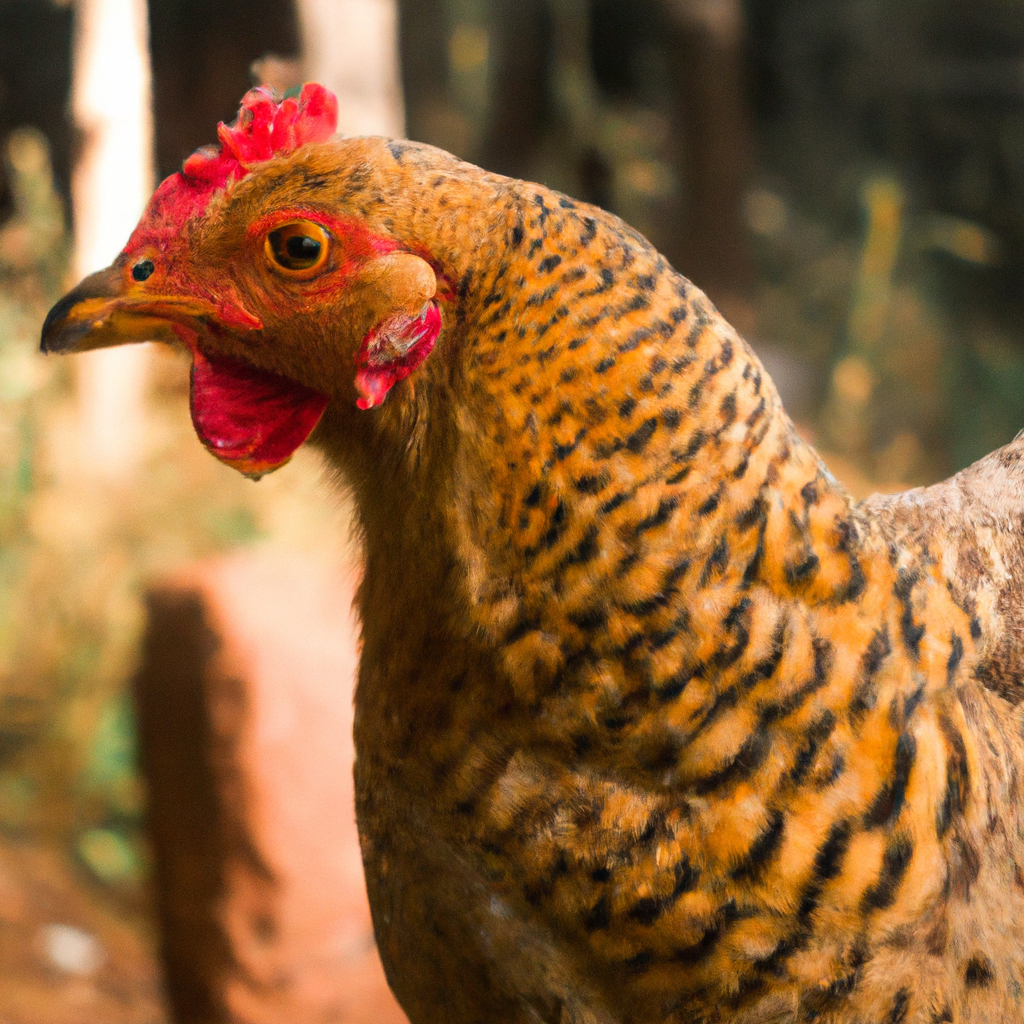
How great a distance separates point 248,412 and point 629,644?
0.68m

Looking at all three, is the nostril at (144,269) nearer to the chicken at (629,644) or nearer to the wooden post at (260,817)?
the chicken at (629,644)

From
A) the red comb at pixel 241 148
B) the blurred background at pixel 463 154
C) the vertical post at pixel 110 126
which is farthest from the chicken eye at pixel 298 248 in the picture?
the vertical post at pixel 110 126

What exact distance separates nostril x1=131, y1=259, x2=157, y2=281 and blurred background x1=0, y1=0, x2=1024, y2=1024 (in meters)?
0.39

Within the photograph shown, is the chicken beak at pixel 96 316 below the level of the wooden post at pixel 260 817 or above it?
above

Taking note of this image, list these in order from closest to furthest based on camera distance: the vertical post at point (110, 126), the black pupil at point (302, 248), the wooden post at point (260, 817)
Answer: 1. the black pupil at point (302, 248)
2. the wooden post at point (260, 817)
3. the vertical post at point (110, 126)

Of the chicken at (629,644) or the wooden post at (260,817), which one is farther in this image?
the wooden post at (260,817)

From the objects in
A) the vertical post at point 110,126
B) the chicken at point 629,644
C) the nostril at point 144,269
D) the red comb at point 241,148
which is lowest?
the chicken at point 629,644

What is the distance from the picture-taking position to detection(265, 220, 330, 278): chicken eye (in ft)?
4.75

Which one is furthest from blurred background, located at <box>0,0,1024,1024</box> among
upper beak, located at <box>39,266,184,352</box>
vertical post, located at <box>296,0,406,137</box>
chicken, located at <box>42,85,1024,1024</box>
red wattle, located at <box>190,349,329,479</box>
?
chicken, located at <box>42,85,1024,1024</box>

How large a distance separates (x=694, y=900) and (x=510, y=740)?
11.5 inches

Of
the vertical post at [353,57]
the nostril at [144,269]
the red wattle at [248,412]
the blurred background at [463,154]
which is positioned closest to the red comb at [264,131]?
the nostril at [144,269]

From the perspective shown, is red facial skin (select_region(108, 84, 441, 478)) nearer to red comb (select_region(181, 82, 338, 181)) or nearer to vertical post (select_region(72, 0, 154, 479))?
red comb (select_region(181, 82, 338, 181))

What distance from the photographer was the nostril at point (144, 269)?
1.59 m

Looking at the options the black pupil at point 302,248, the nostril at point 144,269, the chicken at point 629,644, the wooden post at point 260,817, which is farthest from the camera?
the wooden post at point 260,817
